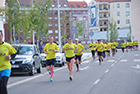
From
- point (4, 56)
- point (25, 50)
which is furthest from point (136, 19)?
point (4, 56)

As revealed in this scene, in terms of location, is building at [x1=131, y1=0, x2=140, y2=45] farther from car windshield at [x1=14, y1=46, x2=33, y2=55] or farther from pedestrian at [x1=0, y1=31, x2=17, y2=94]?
pedestrian at [x1=0, y1=31, x2=17, y2=94]

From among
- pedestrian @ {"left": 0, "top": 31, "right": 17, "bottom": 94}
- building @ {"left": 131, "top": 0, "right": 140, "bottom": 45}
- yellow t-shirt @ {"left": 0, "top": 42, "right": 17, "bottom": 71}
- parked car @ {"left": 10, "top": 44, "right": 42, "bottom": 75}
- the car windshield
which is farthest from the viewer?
building @ {"left": 131, "top": 0, "right": 140, "bottom": 45}

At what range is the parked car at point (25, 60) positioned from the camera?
609 inches

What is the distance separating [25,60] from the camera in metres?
15.7

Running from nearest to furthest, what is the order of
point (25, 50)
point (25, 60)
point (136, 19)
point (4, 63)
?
point (4, 63)
point (25, 60)
point (25, 50)
point (136, 19)

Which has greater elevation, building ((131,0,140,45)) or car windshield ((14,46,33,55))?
building ((131,0,140,45))

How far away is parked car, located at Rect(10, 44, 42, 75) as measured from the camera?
15.5 meters

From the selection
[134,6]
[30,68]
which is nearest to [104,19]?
[134,6]

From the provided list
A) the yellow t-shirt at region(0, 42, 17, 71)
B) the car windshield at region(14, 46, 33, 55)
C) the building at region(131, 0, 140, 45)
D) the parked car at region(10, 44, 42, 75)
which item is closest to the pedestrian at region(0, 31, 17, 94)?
the yellow t-shirt at region(0, 42, 17, 71)

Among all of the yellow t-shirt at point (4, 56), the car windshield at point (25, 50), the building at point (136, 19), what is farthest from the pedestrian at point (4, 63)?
the building at point (136, 19)

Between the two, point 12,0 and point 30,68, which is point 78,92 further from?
point 12,0

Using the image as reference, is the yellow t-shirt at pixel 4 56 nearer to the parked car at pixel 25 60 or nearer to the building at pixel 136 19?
the parked car at pixel 25 60

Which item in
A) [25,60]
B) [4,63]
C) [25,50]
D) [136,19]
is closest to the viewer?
[4,63]

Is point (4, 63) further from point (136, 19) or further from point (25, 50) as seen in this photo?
point (136, 19)
